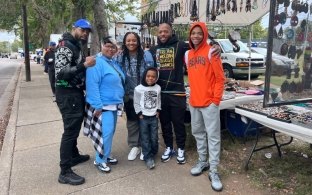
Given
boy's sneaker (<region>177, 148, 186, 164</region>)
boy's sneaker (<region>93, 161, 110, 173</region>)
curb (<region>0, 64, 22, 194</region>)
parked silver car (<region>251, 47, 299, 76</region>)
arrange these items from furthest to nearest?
boy's sneaker (<region>177, 148, 186, 164</region>) < boy's sneaker (<region>93, 161, 110, 173</region>) < curb (<region>0, 64, 22, 194</region>) < parked silver car (<region>251, 47, 299, 76</region>)

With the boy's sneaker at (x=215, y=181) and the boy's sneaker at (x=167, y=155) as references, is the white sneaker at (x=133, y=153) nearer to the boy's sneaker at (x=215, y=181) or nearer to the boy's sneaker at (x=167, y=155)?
the boy's sneaker at (x=167, y=155)

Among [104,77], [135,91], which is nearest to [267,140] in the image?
[135,91]

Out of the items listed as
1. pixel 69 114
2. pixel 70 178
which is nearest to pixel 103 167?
pixel 70 178

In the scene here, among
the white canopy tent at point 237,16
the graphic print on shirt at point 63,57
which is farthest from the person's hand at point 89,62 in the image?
the white canopy tent at point 237,16

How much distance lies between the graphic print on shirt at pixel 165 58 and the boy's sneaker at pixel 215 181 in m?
1.44

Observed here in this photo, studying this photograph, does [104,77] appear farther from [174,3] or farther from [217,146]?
[174,3]

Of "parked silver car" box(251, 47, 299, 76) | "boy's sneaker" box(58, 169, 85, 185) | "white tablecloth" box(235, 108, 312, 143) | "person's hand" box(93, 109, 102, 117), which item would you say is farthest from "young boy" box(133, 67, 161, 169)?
"parked silver car" box(251, 47, 299, 76)

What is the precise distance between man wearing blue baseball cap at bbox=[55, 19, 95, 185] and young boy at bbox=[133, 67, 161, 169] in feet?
2.48

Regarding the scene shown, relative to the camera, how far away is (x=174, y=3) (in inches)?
277

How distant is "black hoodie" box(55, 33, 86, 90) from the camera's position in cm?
347

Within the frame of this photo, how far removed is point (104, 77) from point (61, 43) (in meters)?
0.64

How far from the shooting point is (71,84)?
3.60 m

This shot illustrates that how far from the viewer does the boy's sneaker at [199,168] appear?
12.9ft

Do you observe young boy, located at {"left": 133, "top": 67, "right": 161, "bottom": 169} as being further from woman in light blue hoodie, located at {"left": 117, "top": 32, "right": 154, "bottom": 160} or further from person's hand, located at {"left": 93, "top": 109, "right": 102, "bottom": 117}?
person's hand, located at {"left": 93, "top": 109, "right": 102, "bottom": 117}
